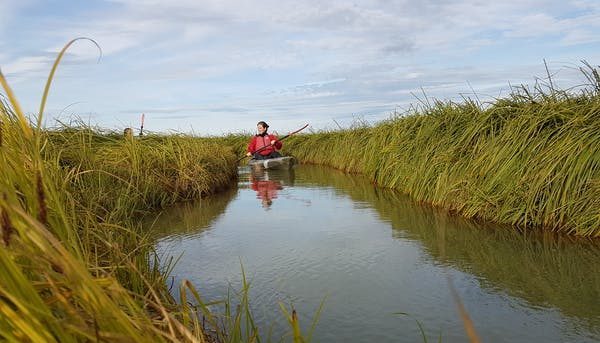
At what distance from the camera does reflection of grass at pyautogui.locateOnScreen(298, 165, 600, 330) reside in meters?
3.04

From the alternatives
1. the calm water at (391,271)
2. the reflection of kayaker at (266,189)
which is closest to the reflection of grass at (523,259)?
the calm water at (391,271)

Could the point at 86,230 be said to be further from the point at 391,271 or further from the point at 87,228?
the point at 391,271

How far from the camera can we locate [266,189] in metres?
9.18

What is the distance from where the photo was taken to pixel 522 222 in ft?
15.9

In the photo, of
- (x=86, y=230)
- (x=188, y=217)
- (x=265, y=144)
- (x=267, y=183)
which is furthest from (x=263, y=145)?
(x=86, y=230)

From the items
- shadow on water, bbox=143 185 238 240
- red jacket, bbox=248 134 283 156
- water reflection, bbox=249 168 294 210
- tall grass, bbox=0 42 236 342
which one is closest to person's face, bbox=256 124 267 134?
red jacket, bbox=248 134 283 156

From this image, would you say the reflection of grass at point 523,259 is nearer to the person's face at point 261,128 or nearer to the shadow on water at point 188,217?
the shadow on water at point 188,217

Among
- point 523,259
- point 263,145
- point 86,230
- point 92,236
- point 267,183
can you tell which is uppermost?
point 263,145

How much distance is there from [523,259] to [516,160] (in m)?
1.41

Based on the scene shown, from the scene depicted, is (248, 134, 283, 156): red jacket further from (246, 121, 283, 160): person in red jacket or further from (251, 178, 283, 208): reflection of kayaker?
(251, 178, 283, 208): reflection of kayaker

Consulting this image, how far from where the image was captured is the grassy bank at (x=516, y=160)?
14.3 feet

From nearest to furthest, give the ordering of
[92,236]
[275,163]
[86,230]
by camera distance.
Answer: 1. [86,230]
2. [92,236]
3. [275,163]

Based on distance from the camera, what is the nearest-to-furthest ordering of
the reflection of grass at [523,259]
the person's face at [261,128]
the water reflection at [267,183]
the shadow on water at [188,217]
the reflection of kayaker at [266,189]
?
the reflection of grass at [523,259] < the shadow on water at [188,217] < the reflection of kayaker at [266,189] < the water reflection at [267,183] < the person's face at [261,128]

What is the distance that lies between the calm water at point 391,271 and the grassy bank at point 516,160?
265 mm
